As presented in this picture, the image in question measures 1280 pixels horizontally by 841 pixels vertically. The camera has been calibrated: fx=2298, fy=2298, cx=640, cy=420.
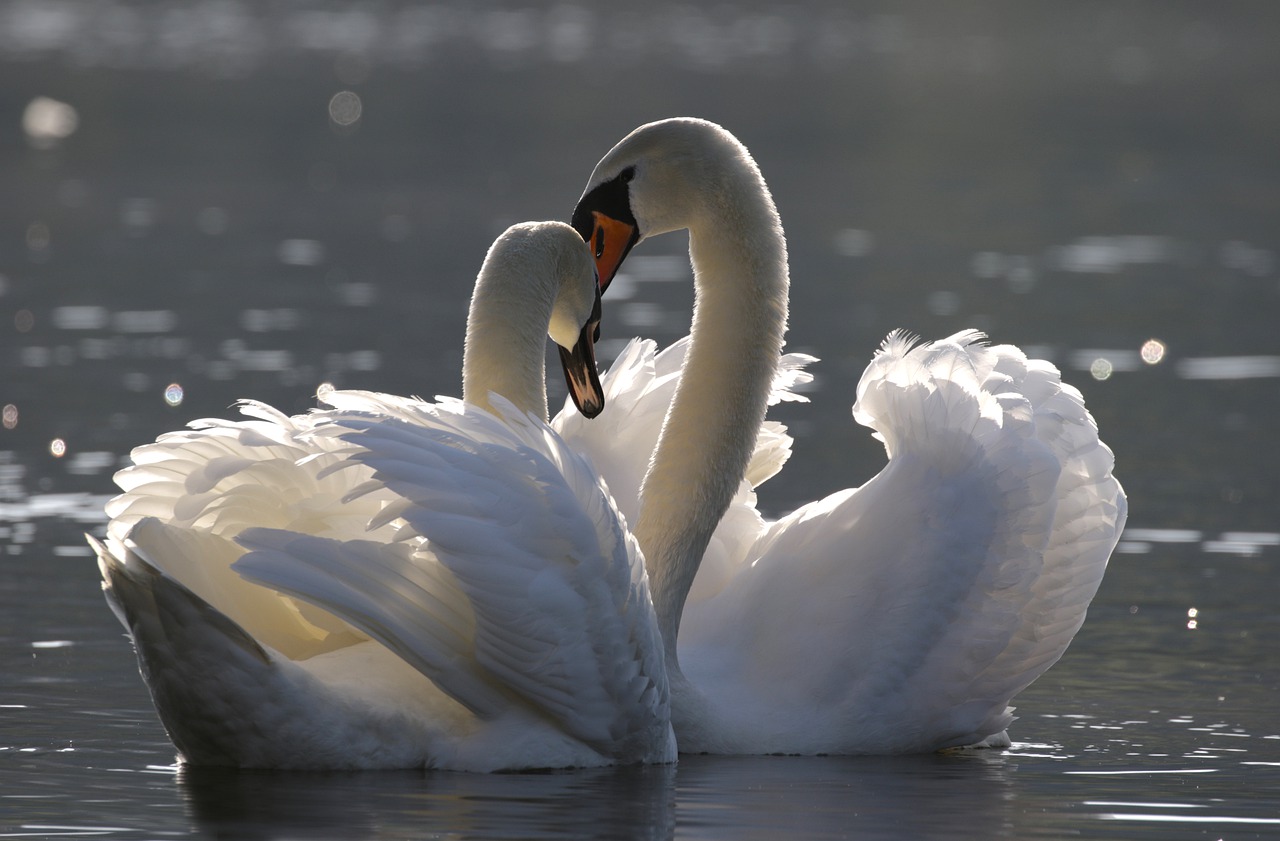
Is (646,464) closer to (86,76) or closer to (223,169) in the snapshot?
(223,169)

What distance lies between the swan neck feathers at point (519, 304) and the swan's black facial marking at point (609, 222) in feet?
0.39

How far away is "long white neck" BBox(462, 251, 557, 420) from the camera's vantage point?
7.36 m

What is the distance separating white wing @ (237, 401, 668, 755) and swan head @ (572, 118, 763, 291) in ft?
4.15

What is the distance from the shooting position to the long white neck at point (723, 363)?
750 centimetres

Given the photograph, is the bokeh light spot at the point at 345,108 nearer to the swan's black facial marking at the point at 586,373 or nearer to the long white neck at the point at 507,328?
the swan's black facial marking at the point at 586,373

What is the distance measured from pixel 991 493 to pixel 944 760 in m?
0.88

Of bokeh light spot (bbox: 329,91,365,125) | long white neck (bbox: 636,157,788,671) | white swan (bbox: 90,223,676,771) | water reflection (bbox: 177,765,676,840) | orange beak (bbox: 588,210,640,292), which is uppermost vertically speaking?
bokeh light spot (bbox: 329,91,365,125)

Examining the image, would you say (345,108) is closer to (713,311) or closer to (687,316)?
(687,316)

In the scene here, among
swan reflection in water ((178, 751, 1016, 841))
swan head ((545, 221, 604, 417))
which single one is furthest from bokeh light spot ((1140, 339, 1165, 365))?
swan reflection in water ((178, 751, 1016, 841))

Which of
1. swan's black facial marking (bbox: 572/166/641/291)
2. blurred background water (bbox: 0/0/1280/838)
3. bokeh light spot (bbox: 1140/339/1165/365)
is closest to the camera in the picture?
blurred background water (bbox: 0/0/1280/838)

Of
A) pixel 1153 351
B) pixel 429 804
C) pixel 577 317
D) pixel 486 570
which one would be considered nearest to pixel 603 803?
pixel 429 804

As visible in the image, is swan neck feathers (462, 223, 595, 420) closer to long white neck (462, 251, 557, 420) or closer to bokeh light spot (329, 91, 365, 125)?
long white neck (462, 251, 557, 420)

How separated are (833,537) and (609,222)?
1.28m

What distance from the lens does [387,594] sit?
6.19 meters
